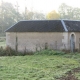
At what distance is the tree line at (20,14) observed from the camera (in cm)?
6706

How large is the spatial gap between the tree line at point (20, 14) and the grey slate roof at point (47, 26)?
33.5 metres

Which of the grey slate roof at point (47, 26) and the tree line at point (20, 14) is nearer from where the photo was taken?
the grey slate roof at point (47, 26)

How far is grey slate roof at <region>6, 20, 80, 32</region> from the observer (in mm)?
26344

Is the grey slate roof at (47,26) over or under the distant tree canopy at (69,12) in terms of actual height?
under

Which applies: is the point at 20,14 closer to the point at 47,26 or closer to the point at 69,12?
the point at 69,12

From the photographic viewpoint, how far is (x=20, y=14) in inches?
2997

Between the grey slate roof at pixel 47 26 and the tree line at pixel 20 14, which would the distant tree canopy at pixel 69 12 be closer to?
the tree line at pixel 20 14

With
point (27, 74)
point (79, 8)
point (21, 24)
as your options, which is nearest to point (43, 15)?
point (79, 8)

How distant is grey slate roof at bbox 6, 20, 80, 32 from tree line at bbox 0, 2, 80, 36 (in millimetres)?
33473

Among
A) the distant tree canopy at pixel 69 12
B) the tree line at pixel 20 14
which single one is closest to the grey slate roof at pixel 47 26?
the tree line at pixel 20 14

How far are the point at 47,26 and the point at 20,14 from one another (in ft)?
164

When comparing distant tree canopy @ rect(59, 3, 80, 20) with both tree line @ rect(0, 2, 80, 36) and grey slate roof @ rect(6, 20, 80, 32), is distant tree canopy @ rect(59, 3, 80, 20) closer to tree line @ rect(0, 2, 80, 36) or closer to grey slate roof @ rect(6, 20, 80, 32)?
tree line @ rect(0, 2, 80, 36)

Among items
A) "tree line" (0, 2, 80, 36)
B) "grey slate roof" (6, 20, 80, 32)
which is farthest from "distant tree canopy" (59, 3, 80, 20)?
"grey slate roof" (6, 20, 80, 32)

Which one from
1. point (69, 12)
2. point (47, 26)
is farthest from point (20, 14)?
point (47, 26)
